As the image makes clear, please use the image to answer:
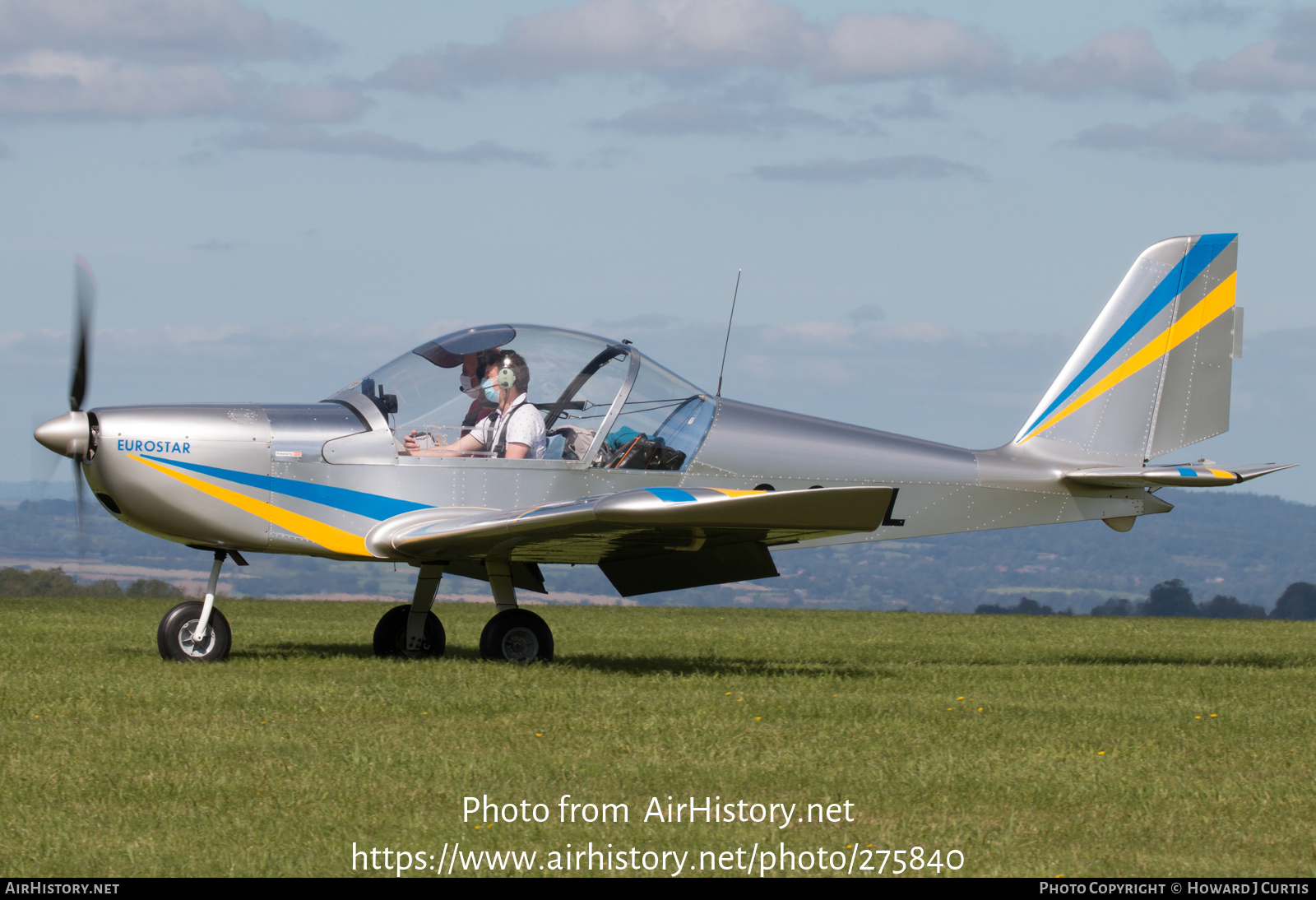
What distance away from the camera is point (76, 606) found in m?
16.0

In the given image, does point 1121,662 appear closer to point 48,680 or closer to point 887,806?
point 887,806

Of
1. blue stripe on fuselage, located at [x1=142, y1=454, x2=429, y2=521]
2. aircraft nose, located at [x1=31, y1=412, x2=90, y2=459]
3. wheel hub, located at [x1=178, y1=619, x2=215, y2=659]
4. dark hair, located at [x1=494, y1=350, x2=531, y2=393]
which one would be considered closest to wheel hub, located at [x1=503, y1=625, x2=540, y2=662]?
blue stripe on fuselage, located at [x1=142, y1=454, x2=429, y2=521]

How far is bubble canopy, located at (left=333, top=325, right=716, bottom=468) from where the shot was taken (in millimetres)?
10297

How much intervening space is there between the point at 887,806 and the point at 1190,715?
143 inches

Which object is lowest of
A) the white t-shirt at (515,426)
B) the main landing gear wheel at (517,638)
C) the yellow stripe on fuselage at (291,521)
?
the main landing gear wheel at (517,638)

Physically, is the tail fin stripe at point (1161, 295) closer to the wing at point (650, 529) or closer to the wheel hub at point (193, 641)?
the wing at point (650, 529)

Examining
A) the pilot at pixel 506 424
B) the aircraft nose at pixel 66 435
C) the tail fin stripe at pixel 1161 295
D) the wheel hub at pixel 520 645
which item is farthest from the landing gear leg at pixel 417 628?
the tail fin stripe at pixel 1161 295

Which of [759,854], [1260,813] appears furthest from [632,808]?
[1260,813]

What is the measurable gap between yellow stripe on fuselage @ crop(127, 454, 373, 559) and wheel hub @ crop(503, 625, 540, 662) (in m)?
1.16

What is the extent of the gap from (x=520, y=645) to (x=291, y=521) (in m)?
1.85

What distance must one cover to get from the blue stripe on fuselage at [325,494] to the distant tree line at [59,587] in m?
9.16

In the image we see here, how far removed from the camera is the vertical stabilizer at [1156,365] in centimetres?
1219

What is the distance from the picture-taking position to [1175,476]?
11453 mm

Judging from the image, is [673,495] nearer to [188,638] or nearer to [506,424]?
[506,424]
